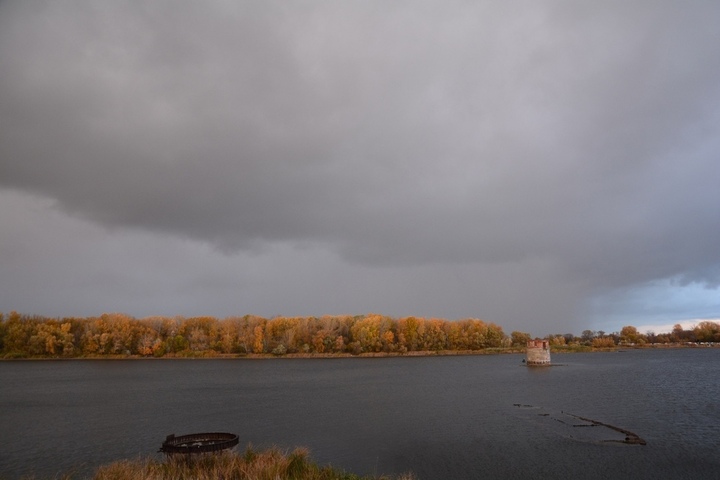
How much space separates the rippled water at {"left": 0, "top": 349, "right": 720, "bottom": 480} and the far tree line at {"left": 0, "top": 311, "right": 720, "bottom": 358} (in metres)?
87.3

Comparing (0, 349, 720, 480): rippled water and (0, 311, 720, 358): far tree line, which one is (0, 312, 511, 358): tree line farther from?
(0, 349, 720, 480): rippled water

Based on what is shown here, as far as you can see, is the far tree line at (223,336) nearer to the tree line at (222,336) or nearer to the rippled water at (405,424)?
the tree line at (222,336)

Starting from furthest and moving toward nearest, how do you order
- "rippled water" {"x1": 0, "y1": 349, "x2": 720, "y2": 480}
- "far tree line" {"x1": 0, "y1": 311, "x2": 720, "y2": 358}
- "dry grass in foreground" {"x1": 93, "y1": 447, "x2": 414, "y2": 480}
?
"far tree line" {"x1": 0, "y1": 311, "x2": 720, "y2": 358}, "rippled water" {"x1": 0, "y1": 349, "x2": 720, "y2": 480}, "dry grass in foreground" {"x1": 93, "y1": 447, "x2": 414, "y2": 480}

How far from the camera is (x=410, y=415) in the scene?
132ft

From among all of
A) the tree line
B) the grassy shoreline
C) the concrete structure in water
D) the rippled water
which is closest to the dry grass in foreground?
the grassy shoreline

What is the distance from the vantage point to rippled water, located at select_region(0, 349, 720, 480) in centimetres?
2492

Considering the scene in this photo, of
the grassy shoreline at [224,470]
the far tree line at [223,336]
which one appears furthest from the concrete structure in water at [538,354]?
the grassy shoreline at [224,470]

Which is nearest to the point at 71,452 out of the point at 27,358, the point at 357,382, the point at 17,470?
the point at 17,470

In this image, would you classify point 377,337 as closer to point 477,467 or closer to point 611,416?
point 611,416

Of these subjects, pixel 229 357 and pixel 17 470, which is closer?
pixel 17 470

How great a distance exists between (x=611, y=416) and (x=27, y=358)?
515ft

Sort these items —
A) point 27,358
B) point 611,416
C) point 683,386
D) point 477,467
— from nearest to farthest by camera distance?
point 477,467
point 611,416
point 683,386
point 27,358

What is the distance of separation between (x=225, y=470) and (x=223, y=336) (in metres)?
148

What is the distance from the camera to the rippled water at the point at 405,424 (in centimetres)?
2492
